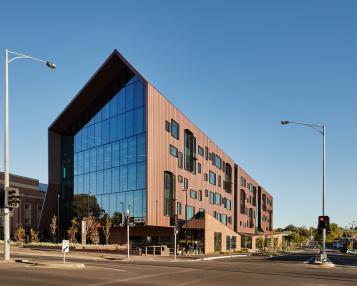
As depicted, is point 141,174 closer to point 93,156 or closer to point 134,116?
point 134,116

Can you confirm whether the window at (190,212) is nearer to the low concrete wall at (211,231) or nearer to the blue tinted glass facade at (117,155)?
the low concrete wall at (211,231)

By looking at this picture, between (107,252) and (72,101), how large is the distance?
88.5ft

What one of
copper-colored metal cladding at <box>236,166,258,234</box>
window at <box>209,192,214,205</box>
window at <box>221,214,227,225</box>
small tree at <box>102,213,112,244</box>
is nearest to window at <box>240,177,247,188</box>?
copper-colored metal cladding at <box>236,166,258,234</box>

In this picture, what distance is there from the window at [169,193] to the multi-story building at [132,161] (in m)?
0.13

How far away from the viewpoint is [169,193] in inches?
2643

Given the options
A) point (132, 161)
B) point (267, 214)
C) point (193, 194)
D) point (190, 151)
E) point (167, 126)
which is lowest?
point (267, 214)

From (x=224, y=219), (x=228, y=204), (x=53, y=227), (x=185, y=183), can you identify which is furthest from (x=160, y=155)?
(x=228, y=204)

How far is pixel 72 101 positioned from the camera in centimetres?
7456

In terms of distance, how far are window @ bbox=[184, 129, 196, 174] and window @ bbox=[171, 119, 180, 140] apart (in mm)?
4184

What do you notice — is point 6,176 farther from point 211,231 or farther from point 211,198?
point 211,198

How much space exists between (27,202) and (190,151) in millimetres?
46075

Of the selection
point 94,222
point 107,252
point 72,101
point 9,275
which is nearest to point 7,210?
point 9,275

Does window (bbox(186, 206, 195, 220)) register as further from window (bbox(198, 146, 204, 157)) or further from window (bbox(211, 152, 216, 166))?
window (bbox(211, 152, 216, 166))

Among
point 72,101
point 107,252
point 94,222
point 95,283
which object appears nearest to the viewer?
point 95,283
